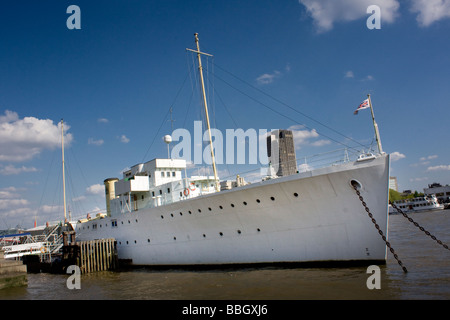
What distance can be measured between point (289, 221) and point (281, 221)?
0.34 meters

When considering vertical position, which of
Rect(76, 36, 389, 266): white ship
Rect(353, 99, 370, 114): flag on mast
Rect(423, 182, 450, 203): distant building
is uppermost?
Rect(353, 99, 370, 114): flag on mast

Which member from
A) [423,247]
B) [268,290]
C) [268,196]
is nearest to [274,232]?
[268,196]

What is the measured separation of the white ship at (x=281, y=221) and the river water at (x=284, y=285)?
2.39ft

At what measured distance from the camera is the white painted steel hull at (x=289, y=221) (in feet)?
36.8

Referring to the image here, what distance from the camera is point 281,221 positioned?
1252 cm

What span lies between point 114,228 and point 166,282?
9.82 meters

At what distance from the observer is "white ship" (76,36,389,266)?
442 inches

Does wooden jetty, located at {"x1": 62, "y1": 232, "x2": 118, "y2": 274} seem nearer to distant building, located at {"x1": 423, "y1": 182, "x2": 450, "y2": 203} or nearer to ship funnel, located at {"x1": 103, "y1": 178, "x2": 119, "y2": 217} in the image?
ship funnel, located at {"x1": 103, "y1": 178, "x2": 119, "y2": 217}

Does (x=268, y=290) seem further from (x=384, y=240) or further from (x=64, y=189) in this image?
(x=64, y=189)

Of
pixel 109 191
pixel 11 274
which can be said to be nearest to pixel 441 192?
pixel 109 191

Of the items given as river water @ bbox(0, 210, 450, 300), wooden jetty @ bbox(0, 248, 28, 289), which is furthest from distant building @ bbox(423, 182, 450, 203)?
wooden jetty @ bbox(0, 248, 28, 289)

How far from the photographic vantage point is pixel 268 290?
9680 mm

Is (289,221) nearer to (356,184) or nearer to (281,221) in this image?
(281,221)

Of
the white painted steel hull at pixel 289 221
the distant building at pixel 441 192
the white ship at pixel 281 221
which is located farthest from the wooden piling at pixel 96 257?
the distant building at pixel 441 192
